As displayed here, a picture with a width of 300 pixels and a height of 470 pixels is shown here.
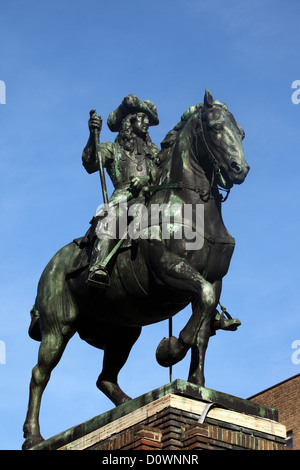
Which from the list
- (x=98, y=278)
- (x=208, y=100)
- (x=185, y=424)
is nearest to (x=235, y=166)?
(x=208, y=100)

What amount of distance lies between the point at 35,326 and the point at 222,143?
3780mm

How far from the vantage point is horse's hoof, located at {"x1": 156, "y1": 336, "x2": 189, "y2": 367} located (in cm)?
1070

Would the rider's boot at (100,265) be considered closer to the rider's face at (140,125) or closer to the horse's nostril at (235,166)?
the horse's nostril at (235,166)

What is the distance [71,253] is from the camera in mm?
12562

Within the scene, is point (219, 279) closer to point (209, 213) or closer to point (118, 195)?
point (209, 213)

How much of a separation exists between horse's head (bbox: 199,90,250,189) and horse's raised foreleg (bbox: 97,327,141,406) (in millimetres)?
2595

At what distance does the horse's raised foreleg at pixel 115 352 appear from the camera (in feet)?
41.6

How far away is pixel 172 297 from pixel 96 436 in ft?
6.10

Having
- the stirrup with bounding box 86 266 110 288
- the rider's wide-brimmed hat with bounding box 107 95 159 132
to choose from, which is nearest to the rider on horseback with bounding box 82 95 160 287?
the rider's wide-brimmed hat with bounding box 107 95 159 132
